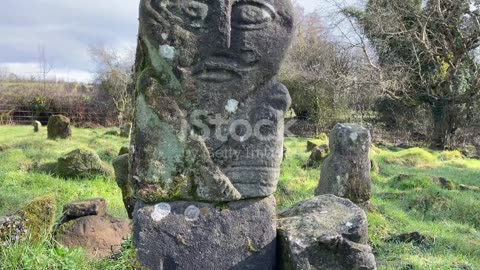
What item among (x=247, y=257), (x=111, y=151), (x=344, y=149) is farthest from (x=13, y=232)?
(x=111, y=151)

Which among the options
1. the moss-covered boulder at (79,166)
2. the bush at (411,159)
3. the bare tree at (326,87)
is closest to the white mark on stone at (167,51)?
the moss-covered boulder at (79,166)

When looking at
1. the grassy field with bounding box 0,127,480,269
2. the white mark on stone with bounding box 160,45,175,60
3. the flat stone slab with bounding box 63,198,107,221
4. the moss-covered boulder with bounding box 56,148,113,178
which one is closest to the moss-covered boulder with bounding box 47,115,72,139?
the grassy field with bounding box 0,127,480,269

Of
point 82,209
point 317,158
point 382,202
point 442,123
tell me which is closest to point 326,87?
point 442,123

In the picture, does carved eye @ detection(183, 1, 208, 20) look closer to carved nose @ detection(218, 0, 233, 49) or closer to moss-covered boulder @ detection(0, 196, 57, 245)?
carved nose @ detection(218, 0, 233, 49)

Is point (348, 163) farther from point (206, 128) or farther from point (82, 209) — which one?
point (206, 128)

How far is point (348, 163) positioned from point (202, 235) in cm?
525

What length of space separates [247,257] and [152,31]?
1.69m

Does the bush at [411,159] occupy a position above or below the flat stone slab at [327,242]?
below

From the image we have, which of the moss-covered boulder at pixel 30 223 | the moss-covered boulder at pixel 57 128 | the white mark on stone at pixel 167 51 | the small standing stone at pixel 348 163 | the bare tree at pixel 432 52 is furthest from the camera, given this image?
the bare tree at pixel 432 52

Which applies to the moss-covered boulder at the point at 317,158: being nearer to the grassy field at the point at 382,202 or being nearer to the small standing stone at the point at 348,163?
the grassy field at the point at 382,202

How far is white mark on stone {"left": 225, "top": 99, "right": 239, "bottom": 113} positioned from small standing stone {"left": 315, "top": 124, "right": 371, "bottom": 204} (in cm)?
504

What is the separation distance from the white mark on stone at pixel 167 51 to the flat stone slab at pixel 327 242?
148cm

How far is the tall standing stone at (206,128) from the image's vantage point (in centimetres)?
333

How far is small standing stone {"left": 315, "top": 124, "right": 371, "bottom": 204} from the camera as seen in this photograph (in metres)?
8.21
